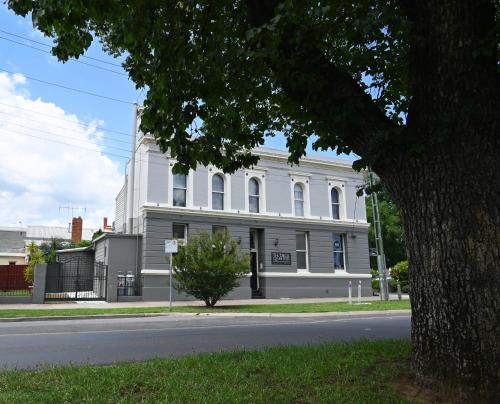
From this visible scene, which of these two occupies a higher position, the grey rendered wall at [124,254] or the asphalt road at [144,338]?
the grey rendered wall at [124,254]

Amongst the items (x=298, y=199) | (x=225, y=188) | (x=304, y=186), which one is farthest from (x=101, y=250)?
(x=304, y=186)

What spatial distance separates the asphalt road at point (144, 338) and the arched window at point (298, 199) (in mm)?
14678

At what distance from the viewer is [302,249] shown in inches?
1105

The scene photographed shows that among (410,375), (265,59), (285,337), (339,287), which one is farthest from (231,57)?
(339,287)

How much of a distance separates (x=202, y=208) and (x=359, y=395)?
20.6 m

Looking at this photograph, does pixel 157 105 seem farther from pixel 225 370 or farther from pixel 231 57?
pixel 225 370

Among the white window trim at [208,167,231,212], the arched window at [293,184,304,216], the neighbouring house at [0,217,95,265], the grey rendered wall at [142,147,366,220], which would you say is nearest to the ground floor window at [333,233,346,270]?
the grey rendered wall at [142,147,366,220]

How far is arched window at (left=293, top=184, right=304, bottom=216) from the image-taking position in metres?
28.4

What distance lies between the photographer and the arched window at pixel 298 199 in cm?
2841

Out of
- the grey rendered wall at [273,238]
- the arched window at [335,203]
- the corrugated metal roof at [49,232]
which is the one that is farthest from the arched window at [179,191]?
the corrugated metal roof at [49,232]

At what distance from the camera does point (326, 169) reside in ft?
97.5

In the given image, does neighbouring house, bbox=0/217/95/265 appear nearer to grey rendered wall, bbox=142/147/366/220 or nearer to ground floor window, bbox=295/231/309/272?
grey rendered wall, bbox=142/147/366/220

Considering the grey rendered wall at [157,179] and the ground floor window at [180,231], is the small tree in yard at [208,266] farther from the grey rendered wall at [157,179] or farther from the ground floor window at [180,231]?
the grey rendered wall at [157,179]

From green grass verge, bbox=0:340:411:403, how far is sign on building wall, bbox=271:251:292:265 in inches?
780
